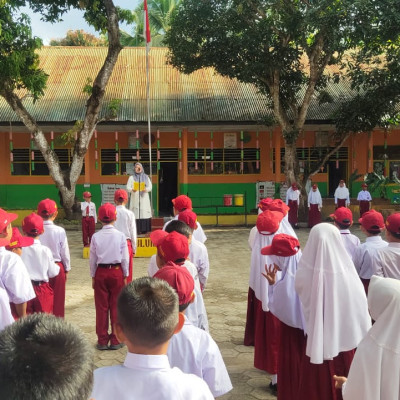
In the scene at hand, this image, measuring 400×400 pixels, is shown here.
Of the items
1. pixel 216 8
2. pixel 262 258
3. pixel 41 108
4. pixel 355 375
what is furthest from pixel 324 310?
pixel 41 108

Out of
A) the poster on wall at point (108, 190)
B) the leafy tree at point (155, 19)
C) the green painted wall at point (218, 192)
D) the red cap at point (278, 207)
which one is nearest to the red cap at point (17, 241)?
the red cap at point (278, 207)

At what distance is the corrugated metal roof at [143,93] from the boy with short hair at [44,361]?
15776 millimetres

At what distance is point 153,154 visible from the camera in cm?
1812

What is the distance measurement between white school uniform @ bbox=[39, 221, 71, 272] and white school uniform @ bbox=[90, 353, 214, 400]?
4048 millimetres

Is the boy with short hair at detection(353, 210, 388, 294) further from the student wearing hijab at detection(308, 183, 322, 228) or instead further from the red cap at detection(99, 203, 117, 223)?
the student wearing hijab at detection(308, 183, 322, 228)

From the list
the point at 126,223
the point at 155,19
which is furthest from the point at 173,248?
the point at 155,19

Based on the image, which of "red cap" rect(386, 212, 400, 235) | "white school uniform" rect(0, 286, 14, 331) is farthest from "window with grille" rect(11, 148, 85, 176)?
"white school uniform" rect(0, 286, 14, 331)

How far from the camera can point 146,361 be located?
1.86 metres

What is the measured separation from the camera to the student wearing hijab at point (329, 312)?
3150mm

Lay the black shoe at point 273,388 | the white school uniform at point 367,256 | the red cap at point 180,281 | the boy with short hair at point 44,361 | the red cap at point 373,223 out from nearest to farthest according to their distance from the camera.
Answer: the boy with short hair at point 44,361 < the red cap at point 180,281 < the black shoe at point 273,388 < the white school uniform at point 367,256 < the red cap at point 373,223

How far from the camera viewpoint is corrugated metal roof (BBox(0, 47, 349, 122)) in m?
17.2

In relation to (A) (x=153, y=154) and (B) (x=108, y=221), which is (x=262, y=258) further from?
(A) (x=153, y=154)

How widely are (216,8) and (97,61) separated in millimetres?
7760

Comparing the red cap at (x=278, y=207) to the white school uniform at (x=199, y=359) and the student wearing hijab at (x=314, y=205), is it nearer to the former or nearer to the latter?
the white school uniform at (x=199, y=359)
